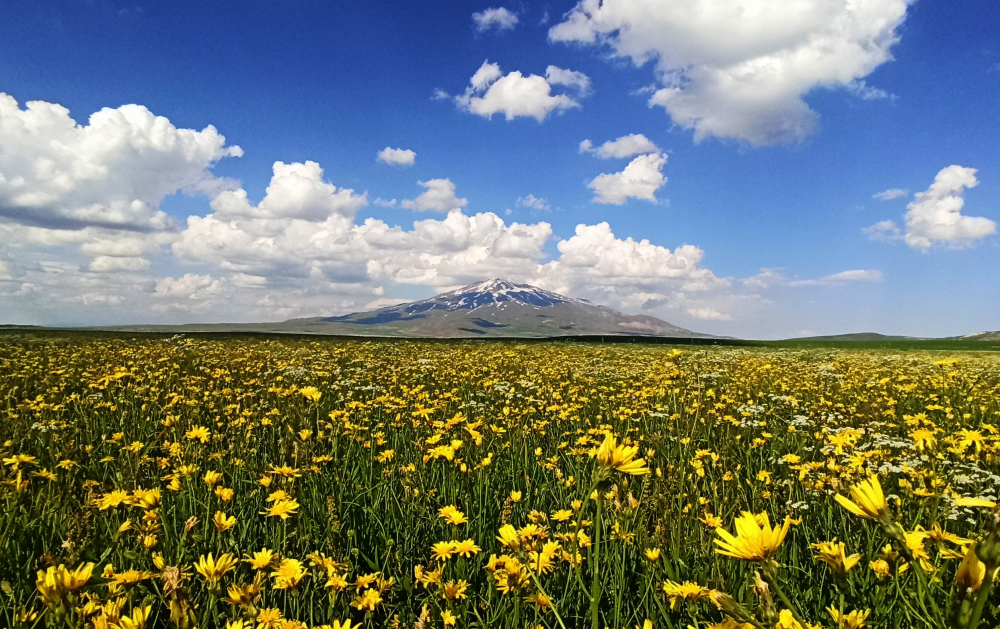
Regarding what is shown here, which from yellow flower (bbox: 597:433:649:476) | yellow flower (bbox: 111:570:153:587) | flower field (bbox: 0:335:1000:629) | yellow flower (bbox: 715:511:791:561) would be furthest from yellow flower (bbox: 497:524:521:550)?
yellow flower (bbox: 111:570:153:587)

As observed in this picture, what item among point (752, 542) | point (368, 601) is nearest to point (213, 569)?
point (368, 601)

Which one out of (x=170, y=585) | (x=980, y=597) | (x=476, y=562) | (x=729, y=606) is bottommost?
(x=476, y=562)

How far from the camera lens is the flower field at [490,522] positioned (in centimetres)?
172

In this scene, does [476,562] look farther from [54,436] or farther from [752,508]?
A: [54,436]

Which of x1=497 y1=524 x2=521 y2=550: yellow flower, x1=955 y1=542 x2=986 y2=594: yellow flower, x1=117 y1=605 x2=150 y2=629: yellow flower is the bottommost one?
x1=117 y1=605 x2=150 y2=629: yellow flower

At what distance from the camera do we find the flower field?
5.64 ft

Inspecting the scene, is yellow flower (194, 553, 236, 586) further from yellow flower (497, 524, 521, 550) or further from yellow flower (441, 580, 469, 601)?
yellow flower (497, 524, 521, 550)

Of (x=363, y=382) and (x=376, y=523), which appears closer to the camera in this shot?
(x=376, y=523)

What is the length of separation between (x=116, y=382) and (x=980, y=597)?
9691 mm

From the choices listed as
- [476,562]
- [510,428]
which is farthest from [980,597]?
[510,428]

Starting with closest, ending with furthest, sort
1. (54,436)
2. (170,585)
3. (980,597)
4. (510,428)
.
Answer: (980,597) < (170,585) < (54,436) < (510,428)

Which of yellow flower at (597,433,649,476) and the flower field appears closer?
yellow flower at (597,433,649,476)

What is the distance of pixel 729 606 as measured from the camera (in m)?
1.14

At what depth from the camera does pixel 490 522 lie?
356cm
